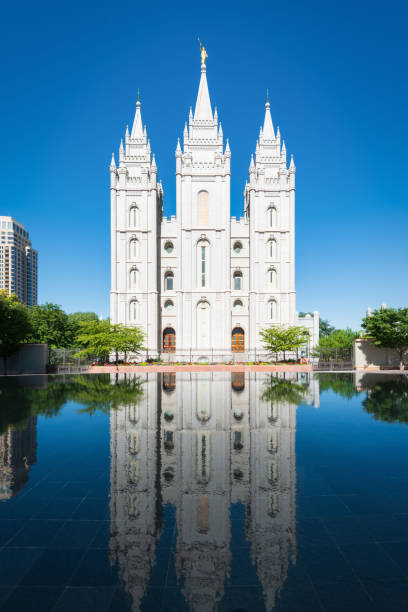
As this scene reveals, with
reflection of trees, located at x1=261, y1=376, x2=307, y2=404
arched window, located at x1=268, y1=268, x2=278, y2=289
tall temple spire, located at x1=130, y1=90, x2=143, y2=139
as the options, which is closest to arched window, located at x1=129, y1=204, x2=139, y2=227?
tall temple spire, located at x1=130, y1=90, x2=143, y2=139

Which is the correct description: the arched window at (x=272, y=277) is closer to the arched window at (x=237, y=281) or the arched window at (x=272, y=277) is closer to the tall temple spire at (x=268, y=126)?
the arched window at (x=237, y=281)

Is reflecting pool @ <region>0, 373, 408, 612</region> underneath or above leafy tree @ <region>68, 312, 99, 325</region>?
underneath

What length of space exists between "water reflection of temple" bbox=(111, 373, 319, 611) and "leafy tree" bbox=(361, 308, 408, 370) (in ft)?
63.7

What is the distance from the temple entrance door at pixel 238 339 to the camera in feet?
134

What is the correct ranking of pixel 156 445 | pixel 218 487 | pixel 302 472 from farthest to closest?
pixel 156 445 < pixel 302 472 < pixel 218 487

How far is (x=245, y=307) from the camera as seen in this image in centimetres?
4094

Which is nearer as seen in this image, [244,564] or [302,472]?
[244,564]

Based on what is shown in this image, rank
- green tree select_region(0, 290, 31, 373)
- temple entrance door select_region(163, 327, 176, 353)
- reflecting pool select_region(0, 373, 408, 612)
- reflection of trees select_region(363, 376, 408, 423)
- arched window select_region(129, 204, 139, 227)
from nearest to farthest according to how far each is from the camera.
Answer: reflecting pool select_region(0, 373, 408, 612)
reflection of trees select_region(363, 376, 408, 423)
green tree select_region(0, 290, 31, 373)
arched window select_region(129, 204, 139, 227)
temple entrance door select_region(163, 327, 176, 353)

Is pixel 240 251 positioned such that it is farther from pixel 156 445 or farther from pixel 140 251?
pixel 156 445

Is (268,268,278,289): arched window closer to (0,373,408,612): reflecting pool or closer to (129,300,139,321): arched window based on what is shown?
(129,300,139,321): arched window

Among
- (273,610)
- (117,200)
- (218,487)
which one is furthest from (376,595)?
(117,200)

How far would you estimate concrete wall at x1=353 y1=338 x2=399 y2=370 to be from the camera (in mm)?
27984

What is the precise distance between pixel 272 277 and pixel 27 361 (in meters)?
27.9

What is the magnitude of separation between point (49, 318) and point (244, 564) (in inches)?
1482
